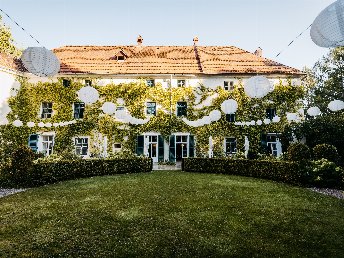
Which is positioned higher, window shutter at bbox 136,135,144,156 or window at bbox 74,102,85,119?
window at bbox 74,102,85,119

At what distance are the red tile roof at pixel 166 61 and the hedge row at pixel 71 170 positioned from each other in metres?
9.35

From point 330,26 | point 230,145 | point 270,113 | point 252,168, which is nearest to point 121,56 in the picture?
point 230,145

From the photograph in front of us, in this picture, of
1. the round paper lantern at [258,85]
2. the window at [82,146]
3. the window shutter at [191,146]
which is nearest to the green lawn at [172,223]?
the round paper lantern at [258,85]

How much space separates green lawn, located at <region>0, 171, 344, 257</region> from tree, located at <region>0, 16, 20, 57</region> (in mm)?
24026

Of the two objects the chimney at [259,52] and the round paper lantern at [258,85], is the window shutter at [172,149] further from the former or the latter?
the chimney at [259,52]

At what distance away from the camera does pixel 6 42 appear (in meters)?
27.6

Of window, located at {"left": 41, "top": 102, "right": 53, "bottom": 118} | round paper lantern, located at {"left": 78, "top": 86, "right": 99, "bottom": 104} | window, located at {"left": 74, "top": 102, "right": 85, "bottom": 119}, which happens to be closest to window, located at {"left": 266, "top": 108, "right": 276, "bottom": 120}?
round paper lantern, located at {"left": 78, "top": 86, "right": 99, "bottom": 104}

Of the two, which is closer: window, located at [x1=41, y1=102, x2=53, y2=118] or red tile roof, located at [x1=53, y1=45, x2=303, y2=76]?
window, located at [x1=41, y1=102, x2=53, y2=118]

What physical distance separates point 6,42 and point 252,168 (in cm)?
2808

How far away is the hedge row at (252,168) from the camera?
11055mm

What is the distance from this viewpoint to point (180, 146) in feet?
71.4

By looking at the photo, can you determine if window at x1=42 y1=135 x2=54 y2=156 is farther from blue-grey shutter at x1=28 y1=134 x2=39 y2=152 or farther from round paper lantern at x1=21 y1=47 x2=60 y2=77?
round paper lantern at x1=21 y1=47 x2=60 y2=77

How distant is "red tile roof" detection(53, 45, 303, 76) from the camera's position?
2205 cm

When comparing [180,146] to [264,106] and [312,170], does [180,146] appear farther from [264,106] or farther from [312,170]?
[312,170]
